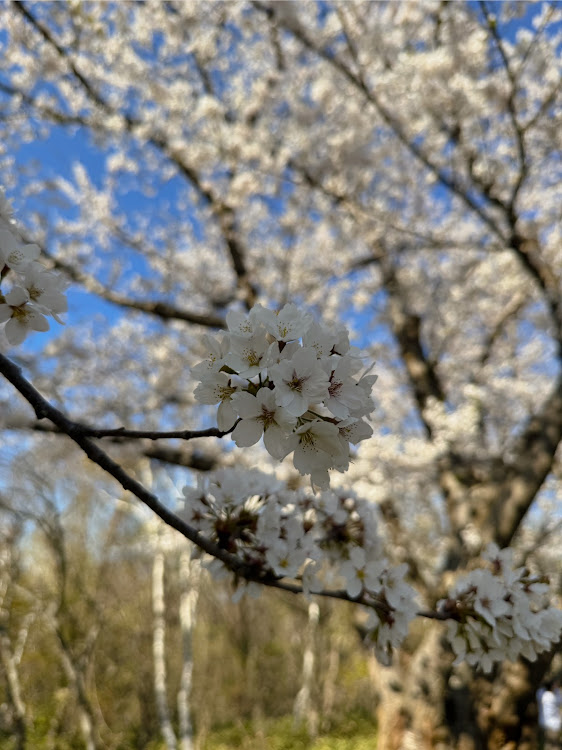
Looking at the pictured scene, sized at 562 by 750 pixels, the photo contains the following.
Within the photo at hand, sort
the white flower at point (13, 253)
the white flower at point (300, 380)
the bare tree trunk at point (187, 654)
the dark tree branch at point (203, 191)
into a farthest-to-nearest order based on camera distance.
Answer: the bare tree trunk at point (187, 654) < the dark tree branch at point (203, 191) < the white flower at point (13, 253) < the white flower at point (300, 380)

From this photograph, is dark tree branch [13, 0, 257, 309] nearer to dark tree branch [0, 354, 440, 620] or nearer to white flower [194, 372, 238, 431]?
dark tree branch [0, 354, 440, 620]

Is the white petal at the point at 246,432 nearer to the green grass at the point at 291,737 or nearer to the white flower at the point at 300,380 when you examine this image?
the white flower at the point at 300,380

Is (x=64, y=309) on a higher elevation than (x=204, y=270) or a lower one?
lower

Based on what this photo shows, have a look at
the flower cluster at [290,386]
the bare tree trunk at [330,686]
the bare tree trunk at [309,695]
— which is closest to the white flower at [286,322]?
the flower cluster at [290,386]

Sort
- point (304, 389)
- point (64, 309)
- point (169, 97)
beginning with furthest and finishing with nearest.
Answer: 1. point (169, 97)
2. point (64, 309)
3. point (304, 389)

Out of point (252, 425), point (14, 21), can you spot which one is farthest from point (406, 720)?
point (14, 21)

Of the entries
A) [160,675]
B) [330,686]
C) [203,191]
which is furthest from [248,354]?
[330,686]

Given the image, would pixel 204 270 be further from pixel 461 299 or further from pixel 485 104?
pixel 485 104
